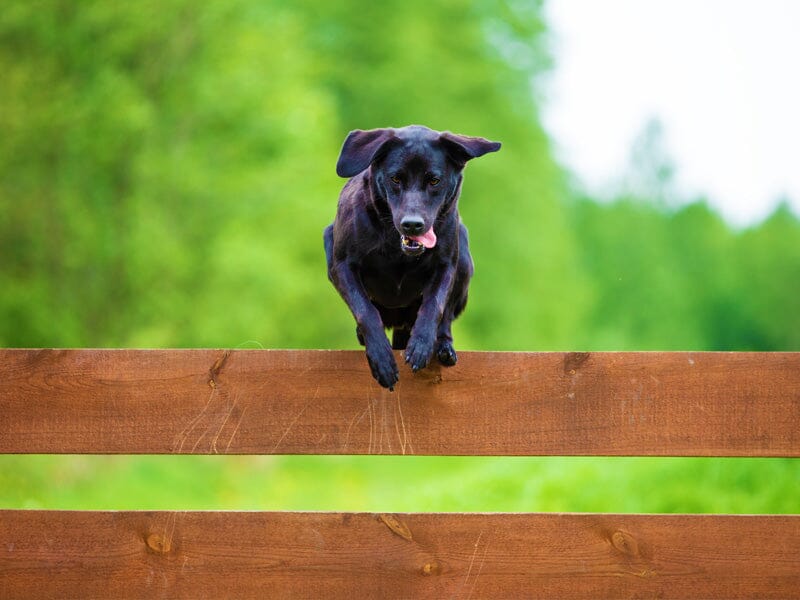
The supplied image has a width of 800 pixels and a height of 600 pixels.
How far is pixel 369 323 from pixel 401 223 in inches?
17.0

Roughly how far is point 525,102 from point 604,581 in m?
21.9

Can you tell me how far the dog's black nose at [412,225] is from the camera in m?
4.06

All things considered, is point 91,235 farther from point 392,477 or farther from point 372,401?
point 372,401

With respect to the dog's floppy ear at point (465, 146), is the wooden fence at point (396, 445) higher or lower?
lower

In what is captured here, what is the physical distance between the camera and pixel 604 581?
325 cm

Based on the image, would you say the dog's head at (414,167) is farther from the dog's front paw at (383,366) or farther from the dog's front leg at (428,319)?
the dog's front paw at (383,366)

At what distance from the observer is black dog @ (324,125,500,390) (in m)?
4.18

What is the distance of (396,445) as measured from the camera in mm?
3355

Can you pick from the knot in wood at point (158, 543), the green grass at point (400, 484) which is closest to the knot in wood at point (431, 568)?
the knot in wood at point (158, 543)

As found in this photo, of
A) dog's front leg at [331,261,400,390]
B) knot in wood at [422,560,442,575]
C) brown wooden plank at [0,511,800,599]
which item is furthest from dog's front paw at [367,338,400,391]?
knot in wood at [422,560,442,575]

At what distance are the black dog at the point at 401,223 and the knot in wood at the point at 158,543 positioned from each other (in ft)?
3.98

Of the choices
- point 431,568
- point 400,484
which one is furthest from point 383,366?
point 400,484

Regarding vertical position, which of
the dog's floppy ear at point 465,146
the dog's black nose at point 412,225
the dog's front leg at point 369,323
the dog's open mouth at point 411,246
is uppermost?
the dog's floppy ear at point 465,146

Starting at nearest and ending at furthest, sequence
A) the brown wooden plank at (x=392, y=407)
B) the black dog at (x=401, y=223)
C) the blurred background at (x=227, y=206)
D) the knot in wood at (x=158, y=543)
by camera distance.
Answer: the knot in wood at (x=158, y=543) → the brown wooden plank at (x=392, y=407) → the black dog at (x=401, y=223) → the blurred background at (x=227, y=206)
